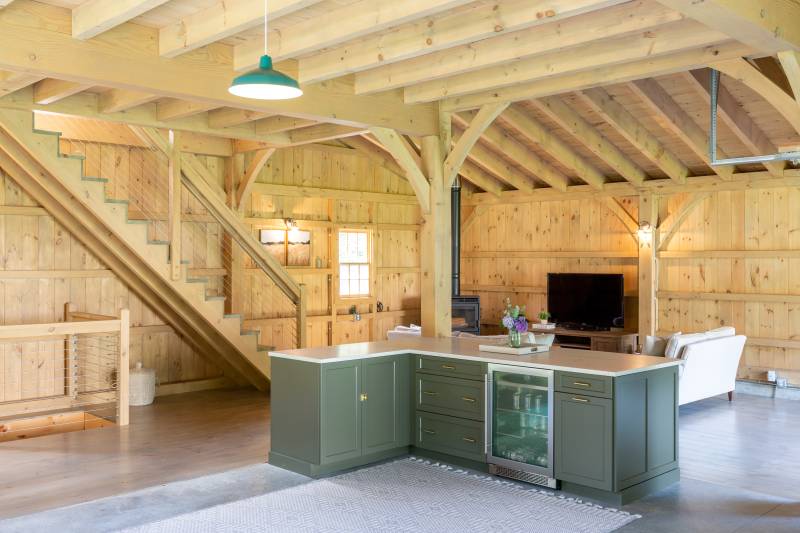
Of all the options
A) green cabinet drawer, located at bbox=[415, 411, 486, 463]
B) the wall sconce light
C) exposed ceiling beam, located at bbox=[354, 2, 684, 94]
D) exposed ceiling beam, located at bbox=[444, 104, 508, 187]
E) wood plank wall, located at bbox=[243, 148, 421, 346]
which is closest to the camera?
exposed ceiling beam, located at bbox=[354, 2, 684, 94]

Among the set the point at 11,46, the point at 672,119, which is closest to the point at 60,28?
the point at 11,46

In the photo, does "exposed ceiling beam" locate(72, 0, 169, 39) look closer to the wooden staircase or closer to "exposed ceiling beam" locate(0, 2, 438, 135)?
"exposed ceiling beam" locate(0, 2, 438, 135)

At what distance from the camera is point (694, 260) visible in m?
10.3

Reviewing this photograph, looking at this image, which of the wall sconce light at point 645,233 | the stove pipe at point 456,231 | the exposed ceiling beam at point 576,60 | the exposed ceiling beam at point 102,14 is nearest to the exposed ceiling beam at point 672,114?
the wall sconce light at point 645,233

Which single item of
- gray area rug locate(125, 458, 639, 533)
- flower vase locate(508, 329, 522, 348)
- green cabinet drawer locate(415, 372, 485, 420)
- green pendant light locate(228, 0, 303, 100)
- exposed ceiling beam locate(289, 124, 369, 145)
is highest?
exposed ceiling beam locate(289, 124, 369, 145)

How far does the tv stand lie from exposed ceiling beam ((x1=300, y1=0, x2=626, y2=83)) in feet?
20.2

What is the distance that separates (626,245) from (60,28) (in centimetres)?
838

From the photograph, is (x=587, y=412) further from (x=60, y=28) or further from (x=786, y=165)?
(x=786, y=165)

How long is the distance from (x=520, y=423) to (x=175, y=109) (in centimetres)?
414

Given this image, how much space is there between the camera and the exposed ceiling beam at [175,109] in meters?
6.70

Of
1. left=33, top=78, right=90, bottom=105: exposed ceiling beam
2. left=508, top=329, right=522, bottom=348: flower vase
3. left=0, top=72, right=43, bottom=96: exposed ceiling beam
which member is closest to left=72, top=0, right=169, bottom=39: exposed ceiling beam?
left=0, top=72, right=43, bottom=96: exposed ceiling beam

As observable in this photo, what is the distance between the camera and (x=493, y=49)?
17.5 feet

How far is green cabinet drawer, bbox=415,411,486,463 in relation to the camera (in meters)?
5.75

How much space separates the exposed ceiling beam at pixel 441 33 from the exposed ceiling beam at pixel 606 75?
2.72 ft
